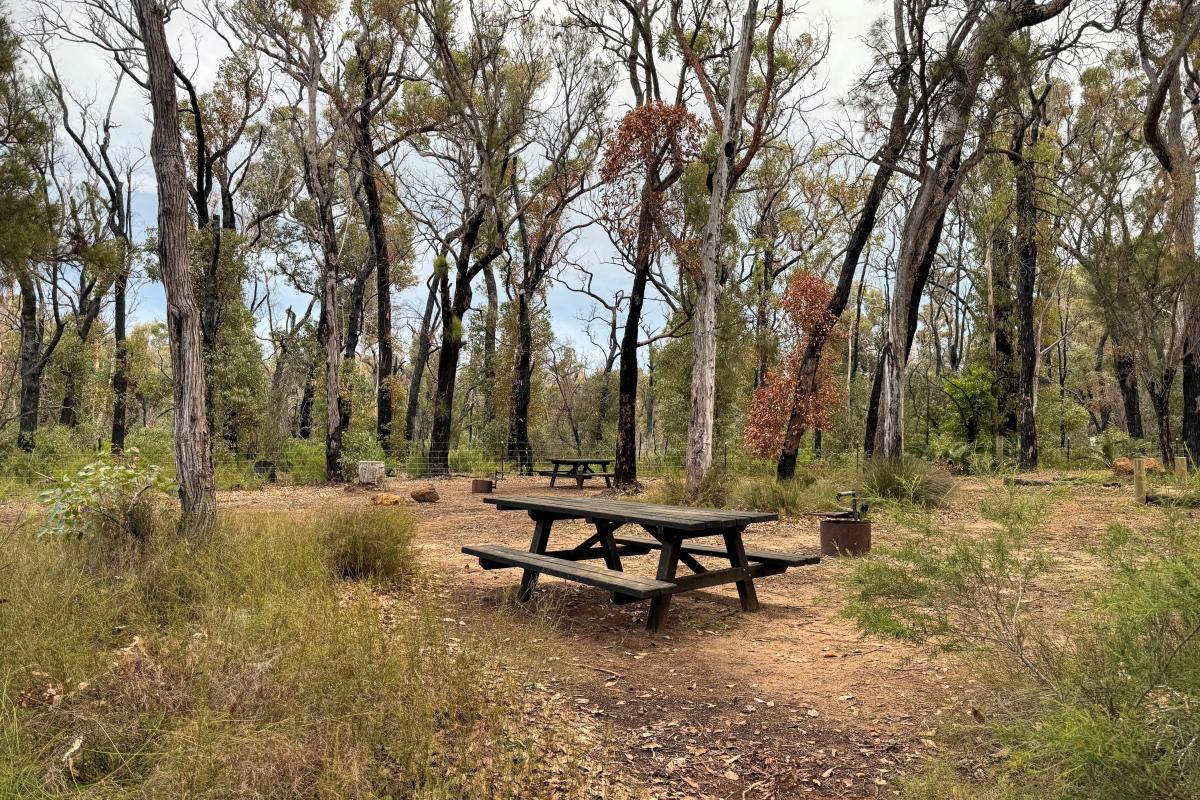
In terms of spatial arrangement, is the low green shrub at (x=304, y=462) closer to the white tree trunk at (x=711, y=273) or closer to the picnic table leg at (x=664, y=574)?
the white tree trunk at (x=711, y=273)

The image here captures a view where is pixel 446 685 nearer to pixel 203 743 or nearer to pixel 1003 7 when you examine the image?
pixel 203 743

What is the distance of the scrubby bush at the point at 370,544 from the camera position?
5246 mm

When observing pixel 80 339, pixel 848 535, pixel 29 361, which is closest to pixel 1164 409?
pixel 848 535

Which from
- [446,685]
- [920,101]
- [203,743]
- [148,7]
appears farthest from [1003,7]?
[203,743]

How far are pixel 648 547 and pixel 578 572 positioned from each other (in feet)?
4.83

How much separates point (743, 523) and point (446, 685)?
8.22 ft

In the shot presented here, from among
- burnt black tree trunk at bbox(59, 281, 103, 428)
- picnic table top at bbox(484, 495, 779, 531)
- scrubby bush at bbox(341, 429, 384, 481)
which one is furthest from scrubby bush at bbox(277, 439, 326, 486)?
picnic table top at bbox(484, 495, 779, 531)

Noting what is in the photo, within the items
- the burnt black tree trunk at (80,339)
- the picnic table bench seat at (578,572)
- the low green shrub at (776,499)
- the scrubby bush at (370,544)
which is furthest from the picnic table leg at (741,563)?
the burnt black tree trunk at (80,339)

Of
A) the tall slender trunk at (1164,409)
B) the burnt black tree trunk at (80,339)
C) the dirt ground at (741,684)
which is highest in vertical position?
the burnt black tree trunk at (80,339)

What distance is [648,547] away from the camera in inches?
234

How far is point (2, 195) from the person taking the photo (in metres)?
9.95

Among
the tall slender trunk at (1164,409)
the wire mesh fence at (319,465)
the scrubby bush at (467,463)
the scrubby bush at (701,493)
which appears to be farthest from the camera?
the scrubby bush at (467,463)

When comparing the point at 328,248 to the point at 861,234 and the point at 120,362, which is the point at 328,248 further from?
the point at 861,234

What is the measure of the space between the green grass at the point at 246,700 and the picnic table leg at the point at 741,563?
1990mm
